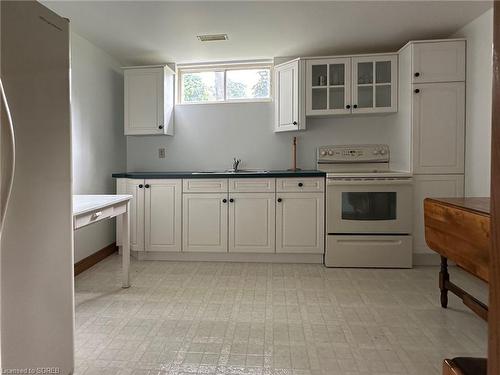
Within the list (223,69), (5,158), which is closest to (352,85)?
(223,69)

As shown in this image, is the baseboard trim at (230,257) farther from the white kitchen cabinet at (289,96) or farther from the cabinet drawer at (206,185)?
the white kitchen cabinet at (289,96)

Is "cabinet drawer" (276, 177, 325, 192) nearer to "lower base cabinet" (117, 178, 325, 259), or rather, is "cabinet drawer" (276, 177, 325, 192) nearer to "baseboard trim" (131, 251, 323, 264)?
"lower base cabinet" (117, 178, 325, 259)

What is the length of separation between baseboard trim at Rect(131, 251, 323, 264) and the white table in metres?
0.83

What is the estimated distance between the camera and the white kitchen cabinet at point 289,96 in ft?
11.2

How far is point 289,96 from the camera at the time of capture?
3.52 meters

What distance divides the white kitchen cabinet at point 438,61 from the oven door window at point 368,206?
45.0 inches

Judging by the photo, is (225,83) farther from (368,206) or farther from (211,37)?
(368,206)

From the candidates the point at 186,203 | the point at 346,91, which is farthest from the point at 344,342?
the point at 346,91

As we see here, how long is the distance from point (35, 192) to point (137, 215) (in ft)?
7.41

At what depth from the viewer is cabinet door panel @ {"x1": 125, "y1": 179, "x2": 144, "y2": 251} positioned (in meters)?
3.38

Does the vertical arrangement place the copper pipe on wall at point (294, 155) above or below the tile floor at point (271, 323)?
above

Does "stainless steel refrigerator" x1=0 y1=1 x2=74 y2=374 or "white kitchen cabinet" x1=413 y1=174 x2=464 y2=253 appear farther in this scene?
"white kitchen cabinet" x1=413 y1=174 x2=464 y2=253

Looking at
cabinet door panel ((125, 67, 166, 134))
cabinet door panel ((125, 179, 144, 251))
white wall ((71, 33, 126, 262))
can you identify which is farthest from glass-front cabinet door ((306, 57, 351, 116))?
white wall ((71, 33, 126, 262))

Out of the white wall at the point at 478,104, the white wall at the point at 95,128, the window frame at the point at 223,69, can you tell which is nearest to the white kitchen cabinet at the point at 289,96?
the window frame at the point at 223,69
